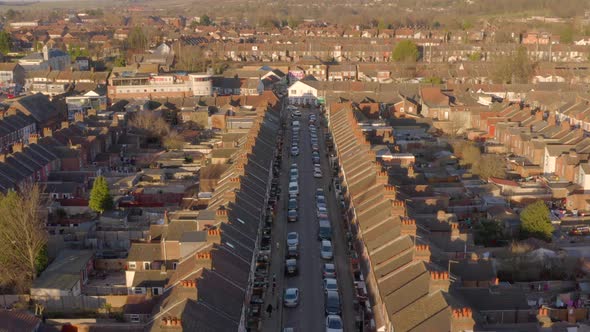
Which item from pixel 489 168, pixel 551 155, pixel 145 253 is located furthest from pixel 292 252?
pixel 551 155

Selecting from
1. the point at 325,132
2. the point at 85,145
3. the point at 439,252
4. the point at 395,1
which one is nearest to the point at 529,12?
the point at 395,1

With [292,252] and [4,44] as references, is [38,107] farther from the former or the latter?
[4,44]

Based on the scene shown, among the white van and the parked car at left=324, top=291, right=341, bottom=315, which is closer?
the parked car at left=324, top=291, right=341, bottom=315

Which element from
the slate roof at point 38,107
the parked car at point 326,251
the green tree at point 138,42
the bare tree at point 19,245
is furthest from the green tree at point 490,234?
the green tree at point 138,42

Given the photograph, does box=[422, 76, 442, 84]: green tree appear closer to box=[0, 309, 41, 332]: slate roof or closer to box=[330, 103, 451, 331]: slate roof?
box=[330, 103, 451, 331]: slate roof

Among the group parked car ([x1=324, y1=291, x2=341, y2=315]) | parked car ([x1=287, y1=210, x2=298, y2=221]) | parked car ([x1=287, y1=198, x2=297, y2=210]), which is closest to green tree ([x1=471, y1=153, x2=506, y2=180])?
parked car ([x1=287, y1=198, x2=297, y2=210])

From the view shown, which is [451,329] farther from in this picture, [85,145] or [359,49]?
[359,49]

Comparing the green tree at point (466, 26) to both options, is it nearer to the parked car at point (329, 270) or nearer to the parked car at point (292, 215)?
the parked car at point (292, 215)
